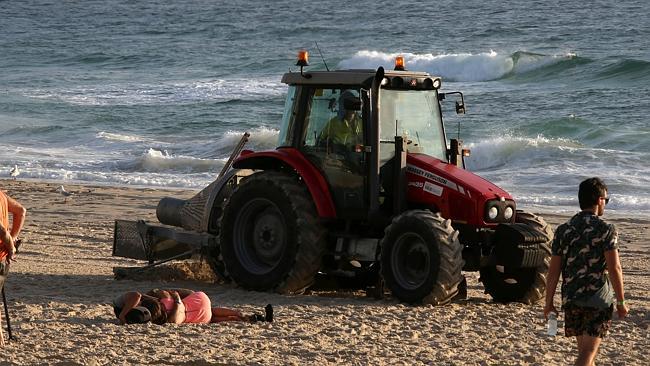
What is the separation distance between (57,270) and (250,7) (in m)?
48.5

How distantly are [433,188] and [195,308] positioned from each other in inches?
89.0

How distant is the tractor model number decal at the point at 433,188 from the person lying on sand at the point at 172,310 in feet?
5.81

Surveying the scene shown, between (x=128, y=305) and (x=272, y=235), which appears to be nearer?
(x=128, y=305)

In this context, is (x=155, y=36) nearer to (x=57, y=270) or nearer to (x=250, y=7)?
(x=250, y=7)

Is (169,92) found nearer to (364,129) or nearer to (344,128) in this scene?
(344,128)

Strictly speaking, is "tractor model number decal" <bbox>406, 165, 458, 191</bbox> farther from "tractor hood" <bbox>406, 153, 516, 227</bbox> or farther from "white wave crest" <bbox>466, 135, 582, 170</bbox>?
"white wave crest" <bbox>466, 135, 582, 170</bbox>

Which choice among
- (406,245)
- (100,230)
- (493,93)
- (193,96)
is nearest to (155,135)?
(193,96)

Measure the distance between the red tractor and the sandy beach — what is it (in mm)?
240

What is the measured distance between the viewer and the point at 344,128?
10945mm

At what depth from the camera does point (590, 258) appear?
6.96m

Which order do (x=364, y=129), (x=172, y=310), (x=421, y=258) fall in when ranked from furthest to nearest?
1. (x=364, y=129)
2. (x=421, y=258)
3. (x=172, y=310)

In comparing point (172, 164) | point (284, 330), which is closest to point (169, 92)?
point (172, 164)

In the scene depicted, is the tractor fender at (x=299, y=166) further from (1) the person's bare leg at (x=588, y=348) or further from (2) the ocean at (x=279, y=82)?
(1) the person's bare leg at (x=588, y=348)

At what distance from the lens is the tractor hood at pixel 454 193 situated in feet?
34.1
